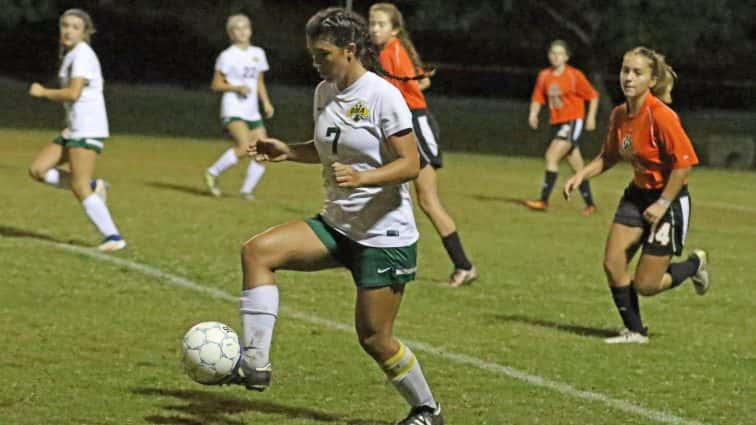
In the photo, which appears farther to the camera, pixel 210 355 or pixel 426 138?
pixel 426 138

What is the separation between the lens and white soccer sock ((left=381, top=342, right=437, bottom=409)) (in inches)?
263

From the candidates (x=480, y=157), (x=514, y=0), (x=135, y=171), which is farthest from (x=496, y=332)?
(x=514, y=0)

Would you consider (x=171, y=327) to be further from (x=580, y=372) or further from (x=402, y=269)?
(x=402, y=269)

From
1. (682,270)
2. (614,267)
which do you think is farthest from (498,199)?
(614,267)

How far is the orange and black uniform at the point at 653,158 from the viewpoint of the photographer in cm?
905

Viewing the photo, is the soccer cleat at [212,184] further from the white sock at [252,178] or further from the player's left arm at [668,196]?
the player's left arm at [668,196]

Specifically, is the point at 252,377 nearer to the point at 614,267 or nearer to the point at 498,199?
the point at 614,267

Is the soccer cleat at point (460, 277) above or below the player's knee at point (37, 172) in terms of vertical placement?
below

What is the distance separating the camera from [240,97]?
58.3 feet

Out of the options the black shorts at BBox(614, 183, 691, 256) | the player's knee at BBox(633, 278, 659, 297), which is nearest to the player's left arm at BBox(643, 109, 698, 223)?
the black shorts at BBox(614, 183, 691, 256)

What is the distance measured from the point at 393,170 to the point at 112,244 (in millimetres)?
6748

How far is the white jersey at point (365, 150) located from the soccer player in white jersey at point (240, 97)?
1104 centimetres

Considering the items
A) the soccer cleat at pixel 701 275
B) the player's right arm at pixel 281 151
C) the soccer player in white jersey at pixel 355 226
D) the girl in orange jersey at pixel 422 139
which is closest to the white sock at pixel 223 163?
the girl in orange jersey at pixel 422 139

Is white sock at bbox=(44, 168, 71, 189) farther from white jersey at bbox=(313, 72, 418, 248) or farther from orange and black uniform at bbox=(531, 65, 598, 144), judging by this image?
orange and black uniform at bbox=(531, 65, 598, 144)
